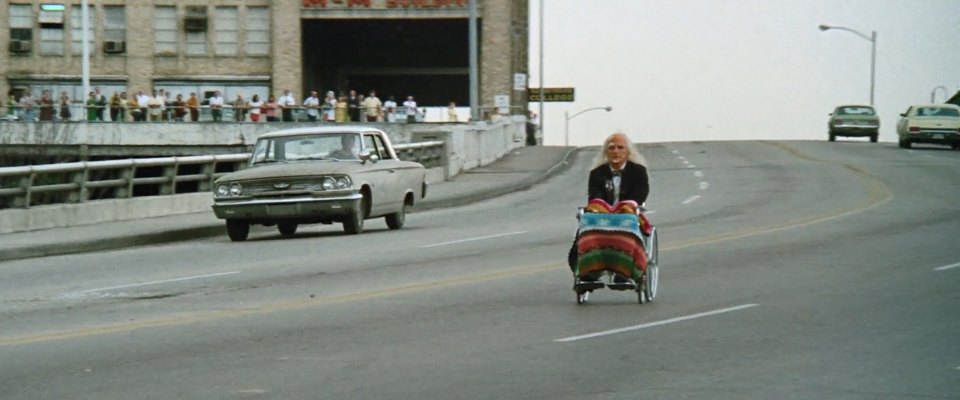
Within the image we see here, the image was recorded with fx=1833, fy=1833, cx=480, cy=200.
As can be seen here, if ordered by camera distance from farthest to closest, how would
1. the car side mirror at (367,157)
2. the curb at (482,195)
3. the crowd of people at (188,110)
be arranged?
1. the crowd of people at (188,110)
2. the curb at (482,195)
3. the car side mirror at (367,157)

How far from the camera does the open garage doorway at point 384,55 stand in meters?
88.9

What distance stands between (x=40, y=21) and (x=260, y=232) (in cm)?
6271

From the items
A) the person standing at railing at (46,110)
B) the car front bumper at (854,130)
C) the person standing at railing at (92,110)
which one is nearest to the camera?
the person standing at railing at (92,110)

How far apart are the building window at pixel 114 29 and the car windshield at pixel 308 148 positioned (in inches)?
2475

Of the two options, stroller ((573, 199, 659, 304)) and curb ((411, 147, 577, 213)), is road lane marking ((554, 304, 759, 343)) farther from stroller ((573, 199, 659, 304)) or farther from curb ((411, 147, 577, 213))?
curb ((411, 147, 577, 213))

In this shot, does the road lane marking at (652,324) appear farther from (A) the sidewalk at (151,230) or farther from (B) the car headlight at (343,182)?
(A) the sidewalk at (151,230)

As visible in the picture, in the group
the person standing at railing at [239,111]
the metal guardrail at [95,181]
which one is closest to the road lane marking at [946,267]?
the metal guardrail at [95,181]

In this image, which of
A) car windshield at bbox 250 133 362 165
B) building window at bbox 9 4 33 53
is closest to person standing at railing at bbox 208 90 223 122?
building window at bbox 9 4 33 53

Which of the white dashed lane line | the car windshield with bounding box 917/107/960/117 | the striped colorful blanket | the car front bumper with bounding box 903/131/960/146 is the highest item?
the striped colorful blanket

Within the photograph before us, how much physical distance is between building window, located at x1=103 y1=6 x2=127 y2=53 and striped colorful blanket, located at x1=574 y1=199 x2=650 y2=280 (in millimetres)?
74669

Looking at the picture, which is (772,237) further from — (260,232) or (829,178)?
(829,178)

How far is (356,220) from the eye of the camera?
24.9 m

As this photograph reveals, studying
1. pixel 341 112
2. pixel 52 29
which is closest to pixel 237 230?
pixel 341 112

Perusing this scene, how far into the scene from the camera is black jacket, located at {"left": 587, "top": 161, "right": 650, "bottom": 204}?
14.8 m
